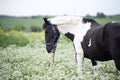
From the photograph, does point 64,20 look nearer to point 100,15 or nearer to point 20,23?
point 100,15

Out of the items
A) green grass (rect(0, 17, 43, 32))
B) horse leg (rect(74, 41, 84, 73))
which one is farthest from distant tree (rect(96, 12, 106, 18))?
horse leg (rect(74, 41, 84, 73))

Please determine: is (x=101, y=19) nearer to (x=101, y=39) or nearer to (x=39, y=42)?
(x=39, y=42)

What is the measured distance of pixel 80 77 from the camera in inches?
267

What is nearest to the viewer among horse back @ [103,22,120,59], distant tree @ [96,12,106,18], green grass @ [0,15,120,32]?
horse back @ [103,22,120,59]

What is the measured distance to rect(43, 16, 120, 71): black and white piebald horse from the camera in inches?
227

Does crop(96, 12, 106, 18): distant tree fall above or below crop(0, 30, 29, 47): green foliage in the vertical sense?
above

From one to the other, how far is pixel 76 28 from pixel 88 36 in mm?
951

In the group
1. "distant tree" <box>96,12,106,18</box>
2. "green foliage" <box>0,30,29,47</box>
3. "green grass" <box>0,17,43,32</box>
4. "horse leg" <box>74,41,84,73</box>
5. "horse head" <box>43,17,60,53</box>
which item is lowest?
"green grass" <box>0,17,43,32</box>

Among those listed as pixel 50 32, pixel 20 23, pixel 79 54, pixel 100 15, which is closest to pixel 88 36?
pixel 79 54

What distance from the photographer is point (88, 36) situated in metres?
6.80

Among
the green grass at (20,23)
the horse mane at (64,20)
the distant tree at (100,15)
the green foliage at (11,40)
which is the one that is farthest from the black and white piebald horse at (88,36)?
the green grass at (20,23)

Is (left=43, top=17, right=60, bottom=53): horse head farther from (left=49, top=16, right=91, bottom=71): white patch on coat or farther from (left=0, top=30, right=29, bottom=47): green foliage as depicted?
(left=0, top=30, right=29, bottom=47): green foliage

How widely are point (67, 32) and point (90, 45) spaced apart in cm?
148

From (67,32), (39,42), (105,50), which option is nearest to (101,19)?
(39,42)
